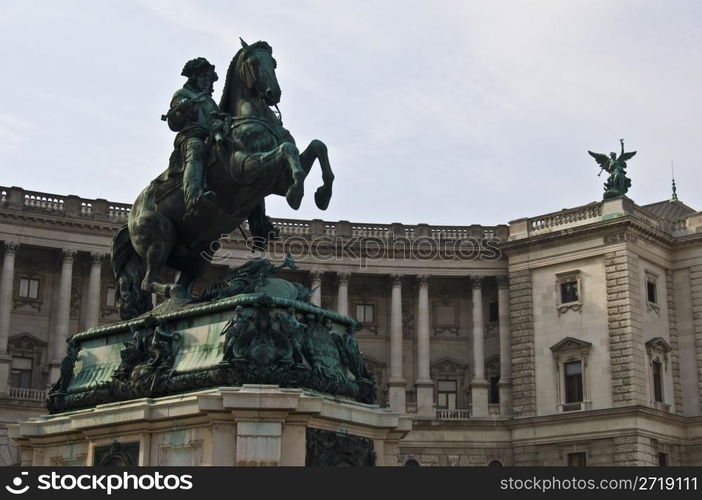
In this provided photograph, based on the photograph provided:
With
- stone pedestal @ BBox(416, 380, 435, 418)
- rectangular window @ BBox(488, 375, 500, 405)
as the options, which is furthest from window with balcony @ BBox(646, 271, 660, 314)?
stone pedestal @ BBox(416, 380, 435, 418)

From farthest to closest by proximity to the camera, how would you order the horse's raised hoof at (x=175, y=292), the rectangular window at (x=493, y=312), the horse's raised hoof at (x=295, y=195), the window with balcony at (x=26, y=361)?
1. the rectangular window at (x=493, y=312)
2. the window with balcony at (x=26, y=361)
3. the horse's raised hoof at (x=175, y=292)
4. the horse's raised hoof at (x=295, y=195)

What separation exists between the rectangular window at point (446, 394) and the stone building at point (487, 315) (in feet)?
0.39

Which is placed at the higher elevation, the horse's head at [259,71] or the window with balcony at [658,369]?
the window with balcony at [658,369]

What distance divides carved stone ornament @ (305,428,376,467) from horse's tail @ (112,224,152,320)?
3.65m

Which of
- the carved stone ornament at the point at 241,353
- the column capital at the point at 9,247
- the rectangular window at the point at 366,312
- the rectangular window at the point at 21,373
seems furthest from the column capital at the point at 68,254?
the carved stone ornament at the point at 241,353

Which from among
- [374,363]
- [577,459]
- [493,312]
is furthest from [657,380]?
[374,363]

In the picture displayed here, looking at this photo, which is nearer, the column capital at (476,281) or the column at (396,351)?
the column at (396,351)

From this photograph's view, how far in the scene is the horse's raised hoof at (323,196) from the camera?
47.0ft

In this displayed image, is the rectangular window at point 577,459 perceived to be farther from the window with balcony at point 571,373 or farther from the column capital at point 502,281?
the column capital at point 502,281

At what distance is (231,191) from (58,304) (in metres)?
53.0

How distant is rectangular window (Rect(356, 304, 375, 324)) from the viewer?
71562mm

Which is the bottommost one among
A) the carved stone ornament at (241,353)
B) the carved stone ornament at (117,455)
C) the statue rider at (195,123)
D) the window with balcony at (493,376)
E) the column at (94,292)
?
the carved stone ornament at (117,455)

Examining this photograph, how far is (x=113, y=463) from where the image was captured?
43.0ft
